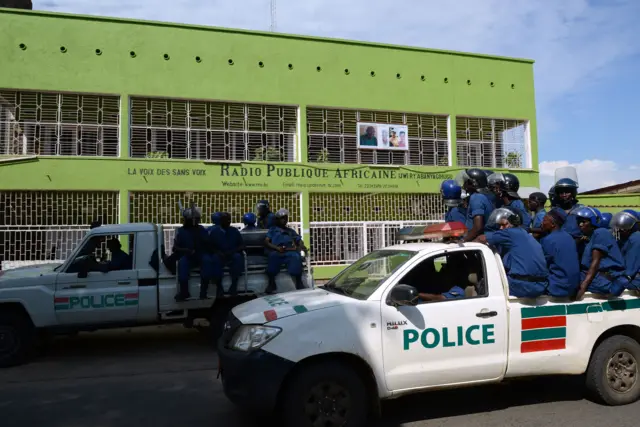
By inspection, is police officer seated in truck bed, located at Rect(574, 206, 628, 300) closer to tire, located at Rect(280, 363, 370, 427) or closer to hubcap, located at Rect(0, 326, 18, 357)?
tire, located at Rect(280, 363, 370, 427)

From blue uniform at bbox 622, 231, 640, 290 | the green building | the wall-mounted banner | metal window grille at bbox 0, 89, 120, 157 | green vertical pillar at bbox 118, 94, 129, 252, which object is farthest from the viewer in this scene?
the wall-mounted banner

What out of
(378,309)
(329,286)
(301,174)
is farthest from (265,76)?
(378,309)

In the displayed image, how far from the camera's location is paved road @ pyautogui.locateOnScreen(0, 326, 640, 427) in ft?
15.0

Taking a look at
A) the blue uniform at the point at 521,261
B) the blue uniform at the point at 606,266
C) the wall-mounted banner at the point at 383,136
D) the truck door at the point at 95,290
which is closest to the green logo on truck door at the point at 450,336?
Result: the blue uniform at the point at 521,261

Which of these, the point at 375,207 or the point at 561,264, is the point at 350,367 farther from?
the point at 375,207

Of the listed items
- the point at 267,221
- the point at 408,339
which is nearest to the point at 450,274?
the point at 408,339

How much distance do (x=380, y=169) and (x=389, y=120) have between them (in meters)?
Result: 1.83

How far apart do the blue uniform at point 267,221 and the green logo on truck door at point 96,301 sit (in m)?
2.47

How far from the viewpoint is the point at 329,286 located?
200 inches

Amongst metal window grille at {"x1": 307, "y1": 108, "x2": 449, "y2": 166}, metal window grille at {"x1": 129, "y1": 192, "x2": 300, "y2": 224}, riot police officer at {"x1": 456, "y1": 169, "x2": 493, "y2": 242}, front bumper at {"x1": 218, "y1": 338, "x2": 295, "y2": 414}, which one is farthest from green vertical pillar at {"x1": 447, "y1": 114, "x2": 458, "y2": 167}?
front bumper at {"x1": 218, "y1": 338, "x2": 295, "y2": 414}

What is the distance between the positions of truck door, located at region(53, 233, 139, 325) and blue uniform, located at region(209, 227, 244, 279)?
1.14 m

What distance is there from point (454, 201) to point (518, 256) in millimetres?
1832

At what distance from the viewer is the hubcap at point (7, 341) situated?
6.67 meters

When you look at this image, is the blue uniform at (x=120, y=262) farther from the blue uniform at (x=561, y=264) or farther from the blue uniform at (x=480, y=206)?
the blue uniform at (x=561, y=264)
